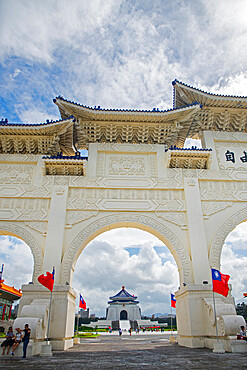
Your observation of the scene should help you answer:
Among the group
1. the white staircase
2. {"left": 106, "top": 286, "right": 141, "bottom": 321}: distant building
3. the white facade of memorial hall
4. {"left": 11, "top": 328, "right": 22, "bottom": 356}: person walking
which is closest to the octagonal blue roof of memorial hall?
{"left": 106, "top": 286, "right": 141, "bottom": 321}: distant building

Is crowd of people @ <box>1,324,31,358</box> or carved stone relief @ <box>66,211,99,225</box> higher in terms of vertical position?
carved stone relief @ <box>66,211,99,225</box>

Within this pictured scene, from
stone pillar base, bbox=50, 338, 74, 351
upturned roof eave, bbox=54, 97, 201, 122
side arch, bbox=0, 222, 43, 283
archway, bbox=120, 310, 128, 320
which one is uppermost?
upturned roof eave, bbox=54, 97, 201, 122

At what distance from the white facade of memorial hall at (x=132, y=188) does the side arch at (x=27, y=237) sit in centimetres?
3

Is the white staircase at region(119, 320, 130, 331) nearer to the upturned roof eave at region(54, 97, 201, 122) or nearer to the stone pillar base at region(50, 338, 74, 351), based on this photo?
the stone pillar base at region(50, 338, 74, 351)

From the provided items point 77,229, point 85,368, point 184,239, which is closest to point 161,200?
point 184,239

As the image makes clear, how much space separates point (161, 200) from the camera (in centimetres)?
995

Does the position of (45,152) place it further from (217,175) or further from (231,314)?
(231,314)

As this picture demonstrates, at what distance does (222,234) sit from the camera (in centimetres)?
948

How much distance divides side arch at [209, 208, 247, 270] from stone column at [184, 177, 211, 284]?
28 centimetres

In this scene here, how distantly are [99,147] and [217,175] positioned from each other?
4732mm

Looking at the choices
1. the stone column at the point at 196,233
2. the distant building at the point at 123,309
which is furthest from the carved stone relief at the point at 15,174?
the distant building at the point at 123,309

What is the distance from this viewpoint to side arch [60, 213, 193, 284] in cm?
885

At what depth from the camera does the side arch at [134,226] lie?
8852mm

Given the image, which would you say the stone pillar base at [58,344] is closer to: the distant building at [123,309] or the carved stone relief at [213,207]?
the carved stone relief at [213,207]
